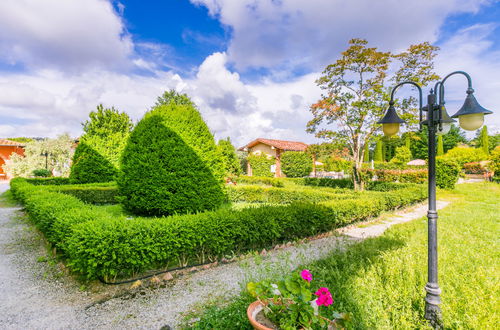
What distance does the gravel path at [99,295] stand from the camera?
283 cm

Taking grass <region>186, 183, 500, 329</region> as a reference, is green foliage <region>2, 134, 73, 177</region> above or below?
above

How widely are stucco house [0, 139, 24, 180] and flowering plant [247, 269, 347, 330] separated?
33279 millimetres

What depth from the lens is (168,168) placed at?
6387 mm

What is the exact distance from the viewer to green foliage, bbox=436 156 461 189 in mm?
14227

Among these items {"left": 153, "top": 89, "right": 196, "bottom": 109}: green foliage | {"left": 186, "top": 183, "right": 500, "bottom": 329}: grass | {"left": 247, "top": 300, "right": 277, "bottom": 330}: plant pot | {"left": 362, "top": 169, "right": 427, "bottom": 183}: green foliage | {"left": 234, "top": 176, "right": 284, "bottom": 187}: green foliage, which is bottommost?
{"left": 186, "top": 183, "right": 500, "bottom": 329}: grass

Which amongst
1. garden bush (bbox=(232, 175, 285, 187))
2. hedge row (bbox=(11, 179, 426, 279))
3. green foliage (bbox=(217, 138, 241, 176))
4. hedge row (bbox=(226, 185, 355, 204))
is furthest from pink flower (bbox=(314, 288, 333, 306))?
green foliage (bbox=(217, 138, 241, 176))

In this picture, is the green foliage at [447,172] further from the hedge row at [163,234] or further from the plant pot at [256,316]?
the plant pot at [256,316]

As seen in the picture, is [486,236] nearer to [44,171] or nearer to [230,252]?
[230,252]

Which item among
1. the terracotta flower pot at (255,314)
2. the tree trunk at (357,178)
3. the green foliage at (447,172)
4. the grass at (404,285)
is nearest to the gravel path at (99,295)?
the grass at (404,285)

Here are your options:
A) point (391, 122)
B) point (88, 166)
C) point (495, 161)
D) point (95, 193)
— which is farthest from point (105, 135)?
point (495, 161)

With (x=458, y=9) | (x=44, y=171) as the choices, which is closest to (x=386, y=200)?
(x=458, y=9)

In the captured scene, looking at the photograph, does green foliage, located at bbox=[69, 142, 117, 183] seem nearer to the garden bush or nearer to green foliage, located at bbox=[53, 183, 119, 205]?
green foliage, located at bbox=[53, 183, 119, 205]

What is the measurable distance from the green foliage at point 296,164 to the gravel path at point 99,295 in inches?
782

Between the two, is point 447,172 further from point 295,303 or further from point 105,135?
point 105,135
